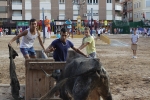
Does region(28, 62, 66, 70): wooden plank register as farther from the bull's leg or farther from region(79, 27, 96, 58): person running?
region(79, 27, 96, 58): person running

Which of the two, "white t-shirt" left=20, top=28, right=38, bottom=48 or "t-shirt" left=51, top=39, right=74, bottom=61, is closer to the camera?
"t-shirt" left=51, top=39, right=74, bottom=61

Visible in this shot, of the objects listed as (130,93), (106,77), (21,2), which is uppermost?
(21,2)

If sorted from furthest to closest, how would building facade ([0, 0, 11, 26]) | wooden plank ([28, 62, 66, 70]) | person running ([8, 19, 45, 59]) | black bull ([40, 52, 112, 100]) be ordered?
building facade ([0, 0, 11, 26])
person running ([8, 19, 45, 59])
wooden plank ([28, 62, 66, 70])
black bull ([40, 52, 112, 100])

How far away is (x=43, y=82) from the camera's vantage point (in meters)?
7.47

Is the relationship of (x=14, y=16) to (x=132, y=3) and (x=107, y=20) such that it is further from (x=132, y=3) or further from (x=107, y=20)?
(x=132, y=3)

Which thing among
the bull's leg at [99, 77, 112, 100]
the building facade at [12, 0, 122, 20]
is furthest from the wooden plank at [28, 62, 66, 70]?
the building facade at [12, 0, 122, 20]

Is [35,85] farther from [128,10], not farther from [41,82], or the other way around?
[128,10]

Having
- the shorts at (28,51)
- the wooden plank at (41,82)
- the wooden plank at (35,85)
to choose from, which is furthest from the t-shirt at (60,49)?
the shorts at (28,51)

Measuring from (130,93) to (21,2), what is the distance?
2699 inches

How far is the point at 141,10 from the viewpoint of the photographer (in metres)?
87.9

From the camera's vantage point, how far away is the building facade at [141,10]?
85312 mm

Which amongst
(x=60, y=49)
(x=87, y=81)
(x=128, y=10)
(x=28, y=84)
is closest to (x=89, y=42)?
(x=60, y=49)

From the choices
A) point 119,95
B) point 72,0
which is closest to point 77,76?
point 119,95

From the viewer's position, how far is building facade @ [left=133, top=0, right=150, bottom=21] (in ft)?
280
